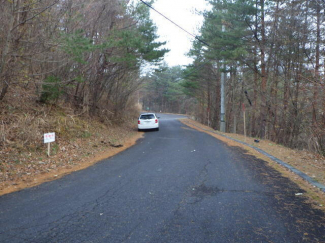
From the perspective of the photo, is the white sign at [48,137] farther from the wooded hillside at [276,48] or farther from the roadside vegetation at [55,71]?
the wooded hillside at [276,48]

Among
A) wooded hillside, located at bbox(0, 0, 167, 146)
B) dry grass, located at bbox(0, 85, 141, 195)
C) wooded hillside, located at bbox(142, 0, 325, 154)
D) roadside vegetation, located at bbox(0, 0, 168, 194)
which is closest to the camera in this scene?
dry grass, located at bbox(0, 85, 141, 195)

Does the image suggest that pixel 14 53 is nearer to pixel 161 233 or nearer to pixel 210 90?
pixel 161 233

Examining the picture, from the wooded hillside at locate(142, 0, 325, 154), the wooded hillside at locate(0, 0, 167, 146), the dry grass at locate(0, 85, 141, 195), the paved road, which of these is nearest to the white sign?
the dry grass at locate(0, 85, 141, 195)

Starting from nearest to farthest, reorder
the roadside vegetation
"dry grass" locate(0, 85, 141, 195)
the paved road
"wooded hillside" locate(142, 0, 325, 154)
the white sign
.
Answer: the paved road < "dry grass" locate(0, 85, 141, 195) < the roadside vegetation < the white sign < "wooded hillside" locate(142, 0, 325, 154)

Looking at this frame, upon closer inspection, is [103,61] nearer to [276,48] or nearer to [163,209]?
[276,48]

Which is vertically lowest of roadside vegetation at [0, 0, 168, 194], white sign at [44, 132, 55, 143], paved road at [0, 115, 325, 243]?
paved road at [0, 115, 325, 243]

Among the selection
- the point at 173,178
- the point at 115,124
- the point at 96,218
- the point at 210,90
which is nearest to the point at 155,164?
the point at 173,178

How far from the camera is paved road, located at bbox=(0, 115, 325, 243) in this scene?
3.89 metres

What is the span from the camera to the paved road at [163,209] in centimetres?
389

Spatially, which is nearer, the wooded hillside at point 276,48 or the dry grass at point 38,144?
the dry grass at point 38,144

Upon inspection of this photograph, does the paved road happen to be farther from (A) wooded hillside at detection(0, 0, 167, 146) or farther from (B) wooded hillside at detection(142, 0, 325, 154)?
(B) wooded hillside at detection(142, 0, 325, 154)

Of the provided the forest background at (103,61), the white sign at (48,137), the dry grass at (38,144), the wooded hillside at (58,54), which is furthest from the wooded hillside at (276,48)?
the white sign at (48,137)

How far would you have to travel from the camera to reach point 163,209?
16.0 feet

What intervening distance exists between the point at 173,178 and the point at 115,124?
15.0 metres
